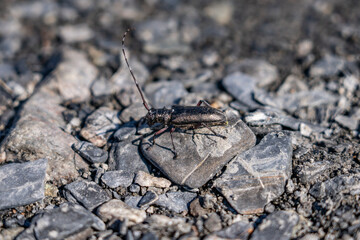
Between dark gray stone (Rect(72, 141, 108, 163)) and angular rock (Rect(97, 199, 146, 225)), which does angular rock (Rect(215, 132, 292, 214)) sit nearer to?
angular rock (Rect(97, 199, 146, 225))

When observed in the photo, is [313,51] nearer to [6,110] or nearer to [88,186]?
[88,186]

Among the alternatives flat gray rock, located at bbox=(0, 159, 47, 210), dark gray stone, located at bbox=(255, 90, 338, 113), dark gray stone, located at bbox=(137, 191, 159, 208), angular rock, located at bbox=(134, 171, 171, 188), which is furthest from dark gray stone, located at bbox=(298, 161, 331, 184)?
flat gray rock, located at bbox=(0, 159, 47, 210)

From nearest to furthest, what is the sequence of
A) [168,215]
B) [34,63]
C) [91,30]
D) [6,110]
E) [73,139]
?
1. [168,215]
2. [73,139]
3. [6,110]
4. [34,63]
5. [91,30]

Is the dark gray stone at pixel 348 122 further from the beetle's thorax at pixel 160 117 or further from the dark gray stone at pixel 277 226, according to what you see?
the beetle's thorax at pixel 160 117

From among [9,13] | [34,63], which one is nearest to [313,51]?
[34,63]

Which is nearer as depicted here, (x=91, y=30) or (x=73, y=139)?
(x=73, y=139)

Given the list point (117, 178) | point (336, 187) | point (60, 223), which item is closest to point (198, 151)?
point (117, 178)

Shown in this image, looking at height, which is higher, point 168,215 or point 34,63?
point 34,63
